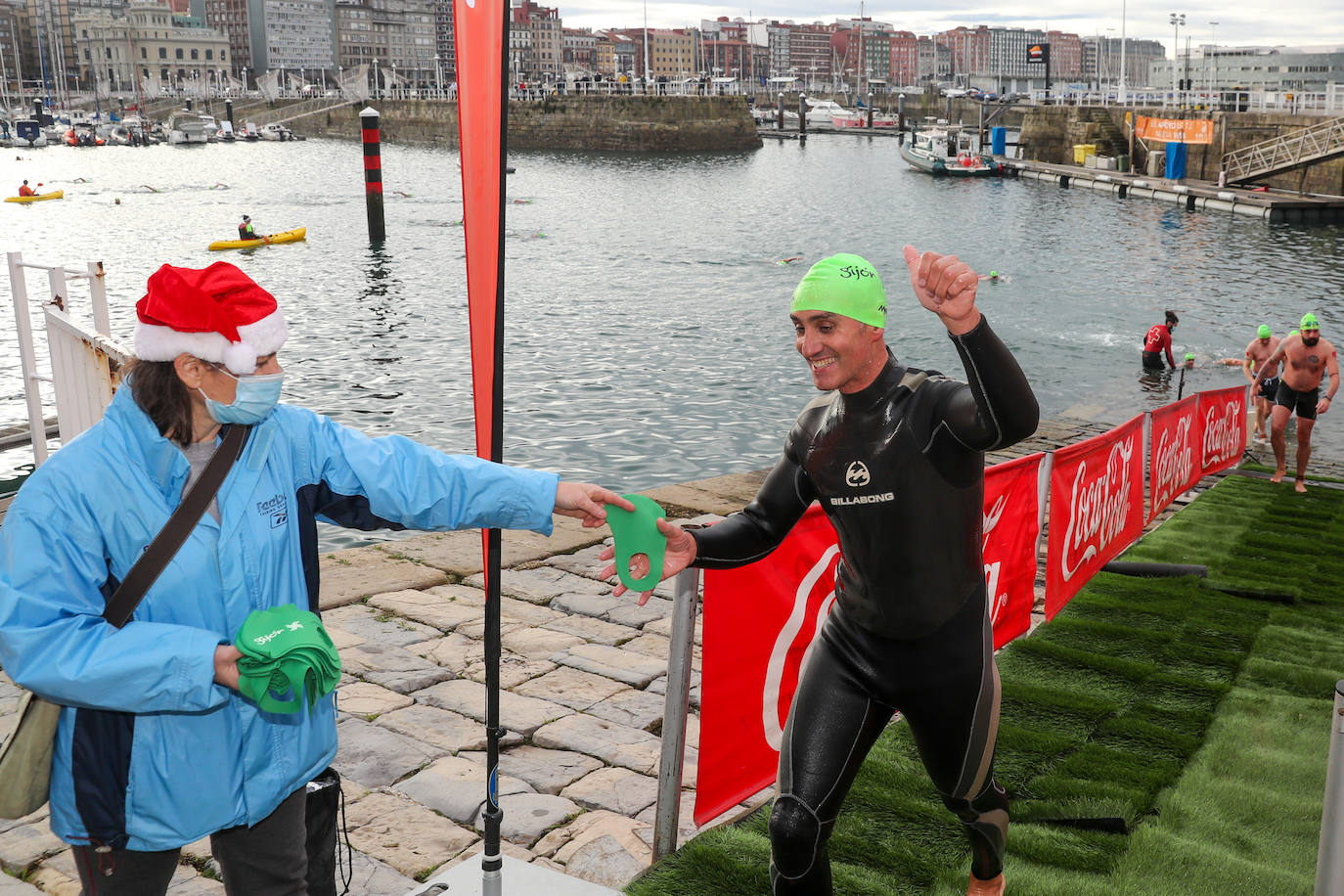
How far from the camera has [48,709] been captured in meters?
2.52

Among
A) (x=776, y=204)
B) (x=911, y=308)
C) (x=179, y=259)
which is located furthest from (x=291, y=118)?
(x=911, y=308)

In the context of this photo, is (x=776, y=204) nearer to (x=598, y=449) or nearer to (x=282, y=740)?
(x=598, y=449)

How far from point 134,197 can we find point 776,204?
3316 centimetres

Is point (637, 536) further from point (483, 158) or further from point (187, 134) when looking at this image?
point (187, 134)

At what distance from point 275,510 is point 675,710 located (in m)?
1.88

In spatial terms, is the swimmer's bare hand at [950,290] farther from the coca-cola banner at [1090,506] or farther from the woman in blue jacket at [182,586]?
the coca-cola banner at [1090,506]

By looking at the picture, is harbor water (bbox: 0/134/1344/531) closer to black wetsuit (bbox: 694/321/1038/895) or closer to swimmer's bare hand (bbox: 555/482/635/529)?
swimmer's bare hand (bbox: 555/482/635/529)

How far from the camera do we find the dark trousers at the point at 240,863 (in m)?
2.61

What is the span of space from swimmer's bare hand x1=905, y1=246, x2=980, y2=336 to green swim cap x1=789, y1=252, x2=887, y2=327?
0.28 metres

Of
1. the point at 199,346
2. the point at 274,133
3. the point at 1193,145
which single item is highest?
the point at 274,133

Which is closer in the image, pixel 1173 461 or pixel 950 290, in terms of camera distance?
pixel 950 290

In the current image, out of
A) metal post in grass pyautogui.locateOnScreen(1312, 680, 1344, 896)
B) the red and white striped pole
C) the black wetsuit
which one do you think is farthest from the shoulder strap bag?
the red and white striped pole

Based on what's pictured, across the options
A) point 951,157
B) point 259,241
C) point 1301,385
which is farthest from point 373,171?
point 951,157

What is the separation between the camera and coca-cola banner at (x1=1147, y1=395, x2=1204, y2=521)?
9.80 meters
